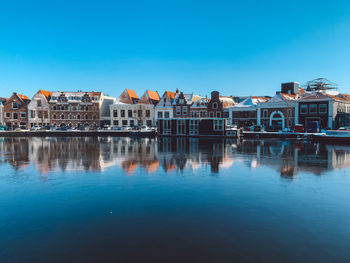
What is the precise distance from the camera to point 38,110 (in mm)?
80250

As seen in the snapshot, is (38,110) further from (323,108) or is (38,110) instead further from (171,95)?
(323,108)

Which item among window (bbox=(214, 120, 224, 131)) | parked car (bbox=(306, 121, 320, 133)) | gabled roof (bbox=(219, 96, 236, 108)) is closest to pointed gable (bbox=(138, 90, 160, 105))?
gabled roof (bbox=(219, 96, 236, 108))

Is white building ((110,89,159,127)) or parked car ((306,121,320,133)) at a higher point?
white building ((110,89,159,127))

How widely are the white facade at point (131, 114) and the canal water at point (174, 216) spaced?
5981 cm

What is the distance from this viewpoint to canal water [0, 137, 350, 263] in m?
7.60

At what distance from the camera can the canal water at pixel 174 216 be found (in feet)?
24.9

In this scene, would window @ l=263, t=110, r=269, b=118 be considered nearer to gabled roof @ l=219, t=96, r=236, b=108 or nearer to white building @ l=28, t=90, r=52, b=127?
gabled roof @ l=219, t=96, r=236, b=108

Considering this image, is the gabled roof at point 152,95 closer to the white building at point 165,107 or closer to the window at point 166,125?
the white building at point 165,107

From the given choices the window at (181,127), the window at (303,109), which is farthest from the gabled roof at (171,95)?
the window at (303,109)

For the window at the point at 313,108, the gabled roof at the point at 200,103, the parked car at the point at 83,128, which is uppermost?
the gabled roof at the point at 200,103

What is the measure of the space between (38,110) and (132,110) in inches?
1145

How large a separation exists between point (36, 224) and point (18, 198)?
400cm

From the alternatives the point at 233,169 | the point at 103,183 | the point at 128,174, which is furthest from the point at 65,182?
the point at 233,169

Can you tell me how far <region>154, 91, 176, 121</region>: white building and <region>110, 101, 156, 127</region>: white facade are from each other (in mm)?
2488
